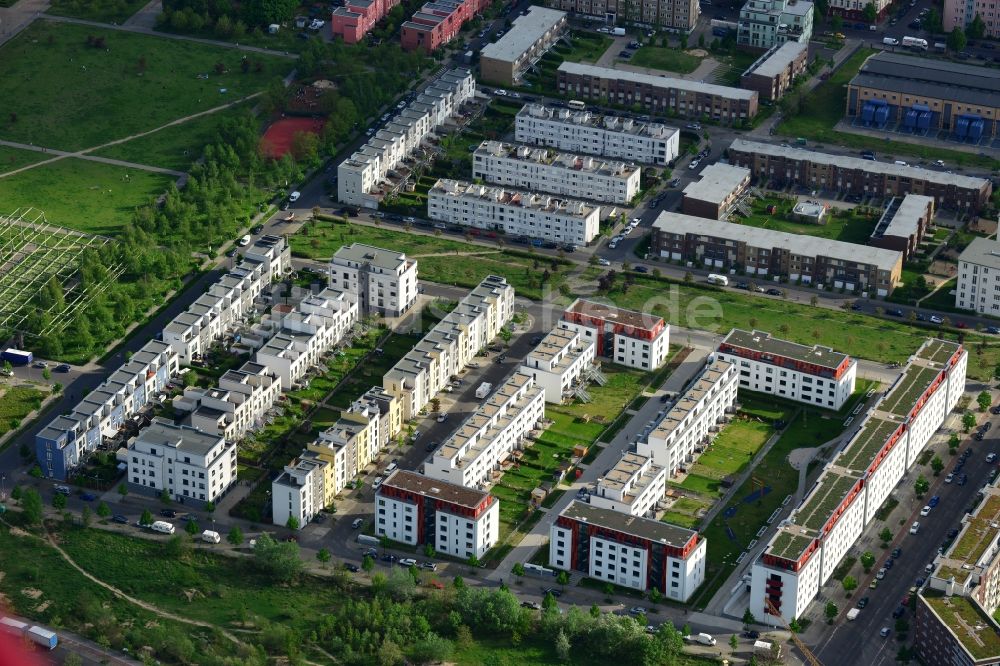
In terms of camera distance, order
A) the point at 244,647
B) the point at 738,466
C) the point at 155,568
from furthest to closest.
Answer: the point at 738,466
the point at 155,568
the point at 244,647

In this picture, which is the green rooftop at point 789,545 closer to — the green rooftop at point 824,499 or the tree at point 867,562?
the green rooftop at point 824,499

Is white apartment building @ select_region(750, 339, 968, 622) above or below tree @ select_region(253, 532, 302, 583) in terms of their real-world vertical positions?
above

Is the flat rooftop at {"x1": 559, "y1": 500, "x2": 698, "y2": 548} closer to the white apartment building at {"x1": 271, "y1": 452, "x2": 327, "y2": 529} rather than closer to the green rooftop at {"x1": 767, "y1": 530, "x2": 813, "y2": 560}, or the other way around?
the green rooftop at {"x1": 767, "y1": 530, "x2": 813, "y2": 560}

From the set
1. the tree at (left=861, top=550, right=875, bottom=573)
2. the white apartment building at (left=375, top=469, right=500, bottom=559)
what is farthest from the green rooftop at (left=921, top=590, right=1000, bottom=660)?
the white apartment building at (left=375, top=469, right=500, bottom=559)

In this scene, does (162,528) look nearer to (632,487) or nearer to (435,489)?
(435,489)

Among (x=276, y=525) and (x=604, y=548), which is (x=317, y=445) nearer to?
(x=276, y=525)

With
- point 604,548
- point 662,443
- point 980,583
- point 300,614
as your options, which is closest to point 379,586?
point 300,614

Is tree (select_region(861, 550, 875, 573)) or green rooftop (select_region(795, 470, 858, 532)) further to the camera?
tree (select_region(861, 550, 875, 573))
